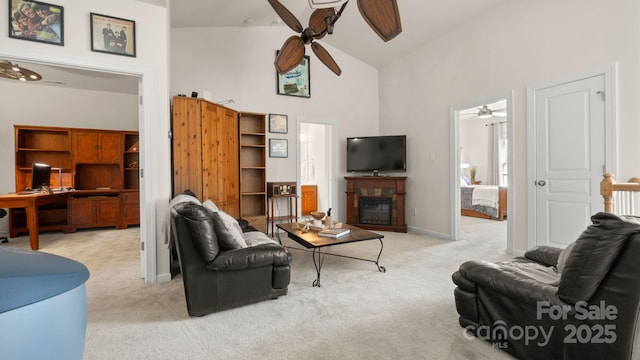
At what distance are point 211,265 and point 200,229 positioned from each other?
291 mm

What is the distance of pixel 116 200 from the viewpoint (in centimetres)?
567

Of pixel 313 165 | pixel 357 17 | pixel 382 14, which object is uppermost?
pixel 357 17

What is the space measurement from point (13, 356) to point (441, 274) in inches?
130

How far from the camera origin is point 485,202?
657 cm

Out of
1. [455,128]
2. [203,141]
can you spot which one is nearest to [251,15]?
[203,141]

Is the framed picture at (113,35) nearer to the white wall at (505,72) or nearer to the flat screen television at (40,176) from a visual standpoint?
the flat screen television at (40,176)

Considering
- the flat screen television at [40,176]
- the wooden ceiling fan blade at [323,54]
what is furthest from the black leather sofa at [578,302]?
the flat screen television at [40,176]

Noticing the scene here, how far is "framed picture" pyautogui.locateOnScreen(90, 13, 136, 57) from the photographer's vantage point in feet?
8.86

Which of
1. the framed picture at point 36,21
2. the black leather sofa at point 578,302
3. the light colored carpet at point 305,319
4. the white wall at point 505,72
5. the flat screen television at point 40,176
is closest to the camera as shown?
the black leather sofa at point 578,302

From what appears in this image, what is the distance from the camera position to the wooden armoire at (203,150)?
3.44 m

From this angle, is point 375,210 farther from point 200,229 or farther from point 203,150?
point 200,229

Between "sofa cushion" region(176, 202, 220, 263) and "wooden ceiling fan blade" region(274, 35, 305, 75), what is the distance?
1.84 meters

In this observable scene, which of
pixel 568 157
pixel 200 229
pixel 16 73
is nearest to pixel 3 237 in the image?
pixel 16 73

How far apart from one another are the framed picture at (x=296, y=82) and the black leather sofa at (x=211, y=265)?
3.55 metres
